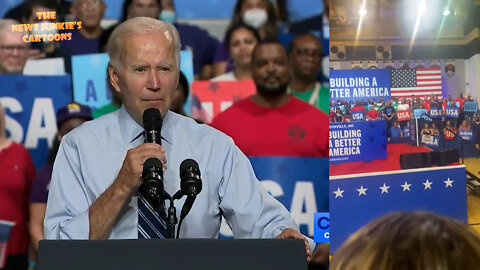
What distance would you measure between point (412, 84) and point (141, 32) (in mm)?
1838

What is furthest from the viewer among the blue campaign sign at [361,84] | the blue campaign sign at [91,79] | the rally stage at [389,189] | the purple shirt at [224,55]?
the rally stage at [389,189]

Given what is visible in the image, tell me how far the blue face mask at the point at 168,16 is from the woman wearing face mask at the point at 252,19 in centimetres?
28

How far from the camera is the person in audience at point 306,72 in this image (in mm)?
3951

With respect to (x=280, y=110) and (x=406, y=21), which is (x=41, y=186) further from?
(x=406, y=21)

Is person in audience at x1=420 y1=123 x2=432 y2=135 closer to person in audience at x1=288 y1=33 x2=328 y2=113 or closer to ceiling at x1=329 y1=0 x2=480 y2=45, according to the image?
ceiling at x1=329 y1=0 x2=480 y2=45

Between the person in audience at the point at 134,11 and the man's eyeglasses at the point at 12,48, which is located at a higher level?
the person in audience at the point at 134,11

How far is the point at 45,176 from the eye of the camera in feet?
12.3

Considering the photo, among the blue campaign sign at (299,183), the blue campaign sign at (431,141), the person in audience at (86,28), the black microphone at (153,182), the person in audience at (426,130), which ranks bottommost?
the blue campaign sign at (299,183)

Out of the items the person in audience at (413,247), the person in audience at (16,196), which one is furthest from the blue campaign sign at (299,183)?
the person in audience at (413,247)

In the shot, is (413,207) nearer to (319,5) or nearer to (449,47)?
(449,47)

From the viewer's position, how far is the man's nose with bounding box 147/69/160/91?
3047mm

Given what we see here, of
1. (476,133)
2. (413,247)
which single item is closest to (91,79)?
(476,133)

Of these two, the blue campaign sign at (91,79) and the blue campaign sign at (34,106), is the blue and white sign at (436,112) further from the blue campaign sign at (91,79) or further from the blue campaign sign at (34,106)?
the blue campaign sign at (34,106)

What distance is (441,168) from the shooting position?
442 centimetres
